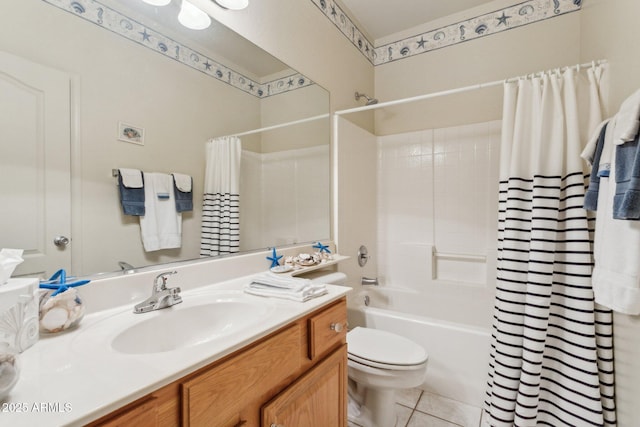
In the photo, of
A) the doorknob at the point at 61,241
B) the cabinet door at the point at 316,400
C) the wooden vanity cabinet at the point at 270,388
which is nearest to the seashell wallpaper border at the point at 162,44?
the doorknob at the point at 61,241

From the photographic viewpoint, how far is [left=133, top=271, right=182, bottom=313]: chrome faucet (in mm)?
886

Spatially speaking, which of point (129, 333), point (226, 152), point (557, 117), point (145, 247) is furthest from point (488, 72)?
point (129, 333)

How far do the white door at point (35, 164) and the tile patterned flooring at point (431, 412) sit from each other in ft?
→ 5.25

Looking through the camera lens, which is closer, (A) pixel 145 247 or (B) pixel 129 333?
(B) pixel 129 333

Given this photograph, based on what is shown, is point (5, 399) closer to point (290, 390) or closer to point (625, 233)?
point (290, 390)

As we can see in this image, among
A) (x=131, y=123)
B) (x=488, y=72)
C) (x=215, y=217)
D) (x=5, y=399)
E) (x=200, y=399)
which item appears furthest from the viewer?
(x=488, y=72)

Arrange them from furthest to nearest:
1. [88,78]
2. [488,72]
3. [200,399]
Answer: [488,72]
[88,78]
[200,399]

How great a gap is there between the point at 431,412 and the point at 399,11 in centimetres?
284

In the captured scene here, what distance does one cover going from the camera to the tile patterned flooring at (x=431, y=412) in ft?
5.01

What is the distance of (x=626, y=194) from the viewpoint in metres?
0.82

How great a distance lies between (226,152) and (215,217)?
310 millimetres

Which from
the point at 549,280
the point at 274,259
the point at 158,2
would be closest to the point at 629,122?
the point at 549,280

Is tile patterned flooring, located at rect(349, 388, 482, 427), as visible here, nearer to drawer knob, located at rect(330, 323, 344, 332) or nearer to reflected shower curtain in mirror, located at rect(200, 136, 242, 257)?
drawer knob, located at rect(330, 323, 344, 332)

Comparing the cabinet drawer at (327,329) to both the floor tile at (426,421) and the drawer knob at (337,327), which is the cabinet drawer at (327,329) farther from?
the floor tile at (426,421)
